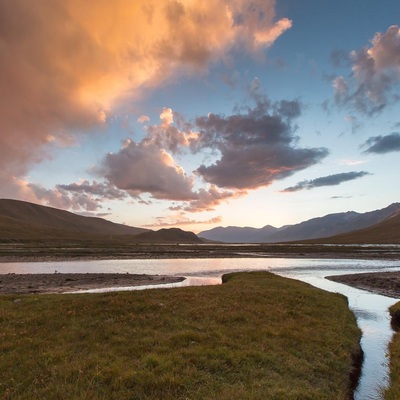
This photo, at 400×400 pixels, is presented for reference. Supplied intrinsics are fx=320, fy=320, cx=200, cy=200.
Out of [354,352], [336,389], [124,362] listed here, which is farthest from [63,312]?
[354,352]

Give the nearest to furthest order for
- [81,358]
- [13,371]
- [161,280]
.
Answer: [13,371], [81,358], [161,280]

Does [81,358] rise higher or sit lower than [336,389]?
higher

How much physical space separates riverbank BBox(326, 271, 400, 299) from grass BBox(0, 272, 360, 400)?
894 inches

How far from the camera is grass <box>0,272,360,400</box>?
12.7 metres

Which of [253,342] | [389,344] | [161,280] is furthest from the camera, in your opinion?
[161,280]

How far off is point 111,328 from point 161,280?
35.8 m

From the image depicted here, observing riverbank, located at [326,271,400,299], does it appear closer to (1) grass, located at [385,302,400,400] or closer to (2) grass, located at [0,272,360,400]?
(1) grass, located at [385,302,400,400]

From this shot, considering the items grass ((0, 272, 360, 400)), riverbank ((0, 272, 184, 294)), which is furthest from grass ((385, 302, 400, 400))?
riverbank ((0, 272, 184, 294))

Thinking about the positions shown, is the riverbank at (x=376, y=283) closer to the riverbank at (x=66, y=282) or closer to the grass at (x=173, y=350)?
the grass at (x=173, y=350)

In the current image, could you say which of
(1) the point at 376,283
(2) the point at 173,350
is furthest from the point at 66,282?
(1) the point at 376,283

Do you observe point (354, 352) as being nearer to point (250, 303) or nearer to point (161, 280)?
point (250, 303)

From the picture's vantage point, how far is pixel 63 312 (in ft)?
71.9

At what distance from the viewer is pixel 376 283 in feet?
167

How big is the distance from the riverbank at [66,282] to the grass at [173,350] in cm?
1892
